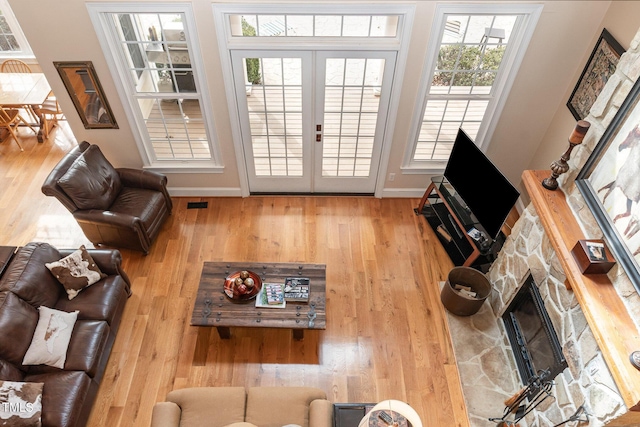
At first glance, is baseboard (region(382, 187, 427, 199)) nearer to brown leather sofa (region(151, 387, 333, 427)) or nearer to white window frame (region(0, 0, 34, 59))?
brown leather sofa (region(151, 387, 333, 427))

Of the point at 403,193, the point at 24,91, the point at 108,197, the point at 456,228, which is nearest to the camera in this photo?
the point at 108,197

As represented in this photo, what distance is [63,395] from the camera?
319cm

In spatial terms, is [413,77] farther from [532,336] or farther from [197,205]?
[197,205]

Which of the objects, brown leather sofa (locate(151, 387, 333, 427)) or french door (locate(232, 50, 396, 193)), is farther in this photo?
french door (locate(232, 50, 396, 193))

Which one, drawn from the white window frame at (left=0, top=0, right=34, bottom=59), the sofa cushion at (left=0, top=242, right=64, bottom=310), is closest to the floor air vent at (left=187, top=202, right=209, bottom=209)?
the sofa cushion at (left=0, top=242, right=64, bottom=310)

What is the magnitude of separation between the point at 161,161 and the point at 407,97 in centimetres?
302

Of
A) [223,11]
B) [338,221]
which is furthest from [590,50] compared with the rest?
[223,11]

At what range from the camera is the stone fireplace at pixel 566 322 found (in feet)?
8.21

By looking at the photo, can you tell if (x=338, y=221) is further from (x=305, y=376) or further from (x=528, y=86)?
(x=528, y=86)

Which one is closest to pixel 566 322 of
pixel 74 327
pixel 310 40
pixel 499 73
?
pixel 499 73

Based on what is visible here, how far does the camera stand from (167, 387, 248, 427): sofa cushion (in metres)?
3.09

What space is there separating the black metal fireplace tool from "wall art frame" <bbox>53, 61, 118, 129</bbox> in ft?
15.6

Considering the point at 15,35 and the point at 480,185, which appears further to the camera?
the point at 15,35

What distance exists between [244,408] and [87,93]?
353 cm
